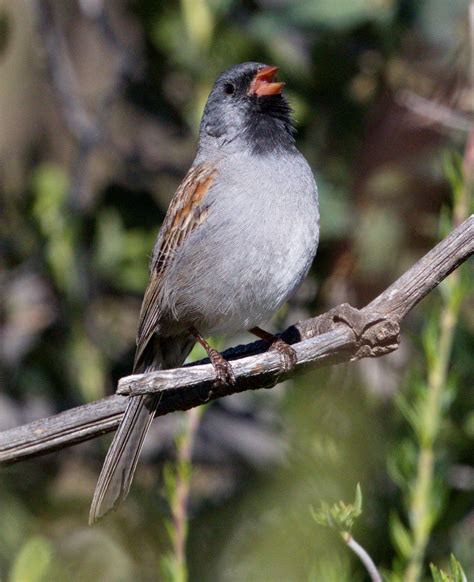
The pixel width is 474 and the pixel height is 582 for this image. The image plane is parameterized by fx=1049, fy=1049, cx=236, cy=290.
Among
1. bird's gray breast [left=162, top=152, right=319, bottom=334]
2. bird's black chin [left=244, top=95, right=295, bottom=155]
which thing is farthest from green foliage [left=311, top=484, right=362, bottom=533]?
bird's black chin [left=244, top=95, right=295, bottom=155]

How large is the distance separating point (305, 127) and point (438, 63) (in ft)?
2.17

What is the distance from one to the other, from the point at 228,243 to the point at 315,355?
0.82m

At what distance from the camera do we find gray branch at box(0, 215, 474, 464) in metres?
2.62

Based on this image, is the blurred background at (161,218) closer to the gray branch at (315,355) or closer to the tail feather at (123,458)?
the tail feather at (123,458)

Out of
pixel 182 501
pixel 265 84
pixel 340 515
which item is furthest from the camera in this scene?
pixel 265 84

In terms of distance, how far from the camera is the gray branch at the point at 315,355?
103 inches

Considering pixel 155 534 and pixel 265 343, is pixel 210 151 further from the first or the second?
pixel 155 534

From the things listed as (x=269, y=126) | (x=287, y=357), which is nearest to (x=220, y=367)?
(x=287, y=357)

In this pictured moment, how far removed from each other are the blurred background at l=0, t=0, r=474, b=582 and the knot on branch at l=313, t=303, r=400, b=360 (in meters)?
0.60

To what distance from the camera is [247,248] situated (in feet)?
11.4

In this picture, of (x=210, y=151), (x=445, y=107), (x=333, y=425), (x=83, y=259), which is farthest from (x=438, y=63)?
(x=333, y=425)

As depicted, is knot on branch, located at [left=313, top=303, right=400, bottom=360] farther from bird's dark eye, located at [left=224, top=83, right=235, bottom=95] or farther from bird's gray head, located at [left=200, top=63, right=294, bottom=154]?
bird's dark eye, located at [left=224, top=83, right=235, bottom=95]

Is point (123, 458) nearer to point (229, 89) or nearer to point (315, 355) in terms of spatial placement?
point (315, 355)

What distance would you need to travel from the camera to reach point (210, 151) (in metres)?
3.98
